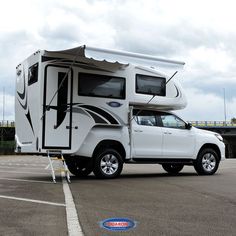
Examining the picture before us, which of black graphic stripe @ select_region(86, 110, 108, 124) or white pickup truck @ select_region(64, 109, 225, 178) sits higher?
black graphic stripe @ select_region(86, 110, 108, 124)

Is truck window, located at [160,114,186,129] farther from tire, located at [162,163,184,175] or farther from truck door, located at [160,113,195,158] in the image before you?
tire, located at [162,163,184,175]

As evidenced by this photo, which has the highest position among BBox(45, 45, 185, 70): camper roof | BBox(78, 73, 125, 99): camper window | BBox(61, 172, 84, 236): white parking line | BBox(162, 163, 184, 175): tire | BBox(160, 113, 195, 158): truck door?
BBox(45, 45, 185, 70): camper roof

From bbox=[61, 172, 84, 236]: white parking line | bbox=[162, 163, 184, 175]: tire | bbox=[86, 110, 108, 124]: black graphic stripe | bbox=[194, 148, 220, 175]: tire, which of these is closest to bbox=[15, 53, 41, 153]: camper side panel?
bbox=[86, 110, 108, 124]: black graphic stripe

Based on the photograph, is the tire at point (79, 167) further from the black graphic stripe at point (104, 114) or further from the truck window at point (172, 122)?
the truck window at point (172, 122)

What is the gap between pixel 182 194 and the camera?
8820mm

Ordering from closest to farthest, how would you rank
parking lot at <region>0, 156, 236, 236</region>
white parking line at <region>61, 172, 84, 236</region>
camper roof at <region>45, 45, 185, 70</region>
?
white parking line at <region>61, 172, 84, 236</region>
parking lot at <region>0, 156, 236, 236</region>
camper roof at <region>45, 45, 185, 70</region>

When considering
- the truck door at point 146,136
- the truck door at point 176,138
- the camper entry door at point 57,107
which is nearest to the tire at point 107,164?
the truck door at point 146,136

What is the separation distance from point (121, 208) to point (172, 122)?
661 centimetres

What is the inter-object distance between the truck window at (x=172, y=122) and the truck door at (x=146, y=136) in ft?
1.07

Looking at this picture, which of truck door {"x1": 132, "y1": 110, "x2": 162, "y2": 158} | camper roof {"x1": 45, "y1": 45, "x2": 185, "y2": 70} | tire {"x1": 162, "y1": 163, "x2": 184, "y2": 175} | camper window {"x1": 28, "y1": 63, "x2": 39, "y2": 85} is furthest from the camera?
tire {"x1": 162, "y1": 163, "x2": 184, "y2": 175}

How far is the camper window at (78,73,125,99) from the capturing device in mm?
11516

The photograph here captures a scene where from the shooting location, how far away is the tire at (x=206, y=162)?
13.7m

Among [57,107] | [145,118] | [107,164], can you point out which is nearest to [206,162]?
[145,118]

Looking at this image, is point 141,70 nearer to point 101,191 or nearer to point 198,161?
point 198,161
